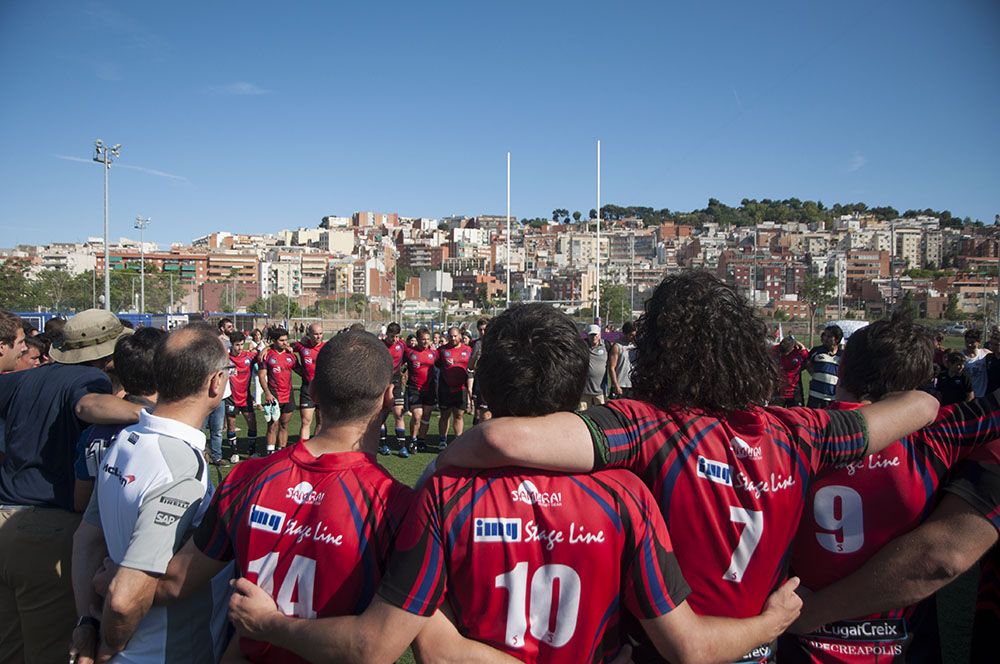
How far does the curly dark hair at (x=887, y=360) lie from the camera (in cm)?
219

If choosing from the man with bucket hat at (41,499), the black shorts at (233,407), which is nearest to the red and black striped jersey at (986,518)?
the man with bucket hat at (41,499)

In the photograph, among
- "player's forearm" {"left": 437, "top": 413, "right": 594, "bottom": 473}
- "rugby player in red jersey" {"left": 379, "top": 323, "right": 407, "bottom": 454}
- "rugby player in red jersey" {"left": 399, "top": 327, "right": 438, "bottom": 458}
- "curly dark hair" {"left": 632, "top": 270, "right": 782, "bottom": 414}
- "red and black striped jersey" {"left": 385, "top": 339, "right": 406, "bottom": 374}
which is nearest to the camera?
"player's forearm" {"left": 437, "top": 413, "right": 594, "bottom": 473}

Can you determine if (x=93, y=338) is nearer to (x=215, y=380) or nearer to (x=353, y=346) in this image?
(x=215, y=380)

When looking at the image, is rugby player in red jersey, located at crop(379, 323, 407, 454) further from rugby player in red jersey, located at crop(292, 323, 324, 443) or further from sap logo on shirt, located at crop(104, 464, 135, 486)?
sap logo on shirt, located at crop(104, 464, 135, 486)

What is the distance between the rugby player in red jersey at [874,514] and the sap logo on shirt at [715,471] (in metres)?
0.42

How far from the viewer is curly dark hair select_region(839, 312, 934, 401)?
2189 mm

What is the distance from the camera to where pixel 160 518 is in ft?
6.36

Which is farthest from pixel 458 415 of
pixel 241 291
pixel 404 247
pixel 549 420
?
pixel 404 247

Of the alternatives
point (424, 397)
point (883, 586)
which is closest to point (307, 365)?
point (424, 397)

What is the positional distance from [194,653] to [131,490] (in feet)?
1.88

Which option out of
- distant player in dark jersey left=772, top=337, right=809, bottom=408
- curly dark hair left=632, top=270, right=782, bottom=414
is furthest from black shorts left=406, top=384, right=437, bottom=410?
curly dark hair left=632, top=270, right=782, bottom=414

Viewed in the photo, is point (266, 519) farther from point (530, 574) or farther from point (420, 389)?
point (420, 389)

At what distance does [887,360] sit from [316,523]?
1.96 metres

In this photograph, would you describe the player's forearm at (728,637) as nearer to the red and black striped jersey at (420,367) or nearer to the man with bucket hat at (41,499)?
the man with bucket hat at (41,499)
